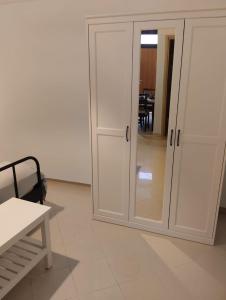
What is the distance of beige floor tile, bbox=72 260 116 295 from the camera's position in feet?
6.47

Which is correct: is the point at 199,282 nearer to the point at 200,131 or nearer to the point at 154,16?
the point at 200,131

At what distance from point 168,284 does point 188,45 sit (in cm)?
193

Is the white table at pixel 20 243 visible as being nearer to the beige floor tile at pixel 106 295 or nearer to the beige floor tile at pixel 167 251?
the beige floor tile at pixel 106 295

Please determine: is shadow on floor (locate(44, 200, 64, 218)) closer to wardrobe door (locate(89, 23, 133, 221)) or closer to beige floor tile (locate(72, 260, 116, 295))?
wardrobe door (locate(89, 23, 133, 221))

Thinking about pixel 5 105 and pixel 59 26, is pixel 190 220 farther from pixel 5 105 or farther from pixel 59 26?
pixel 5 105

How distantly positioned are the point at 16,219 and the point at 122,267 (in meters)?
0.99

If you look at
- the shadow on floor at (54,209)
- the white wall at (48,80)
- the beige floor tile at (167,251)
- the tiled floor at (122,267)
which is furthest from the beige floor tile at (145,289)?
the white wall at (48,80)

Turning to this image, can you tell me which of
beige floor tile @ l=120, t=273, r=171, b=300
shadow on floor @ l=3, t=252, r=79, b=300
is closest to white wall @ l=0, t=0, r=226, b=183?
shadow on floor @ l=3, t=252, r=79, b=300

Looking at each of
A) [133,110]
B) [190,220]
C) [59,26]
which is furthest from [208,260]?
[59,26]

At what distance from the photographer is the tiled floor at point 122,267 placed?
1916 millimetres

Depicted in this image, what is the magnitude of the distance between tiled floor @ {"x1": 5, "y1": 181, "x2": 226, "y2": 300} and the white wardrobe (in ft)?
0.61

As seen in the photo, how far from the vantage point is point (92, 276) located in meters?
2.08

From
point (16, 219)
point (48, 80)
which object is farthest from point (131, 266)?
point (48, 80)

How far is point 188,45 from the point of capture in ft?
6.68
